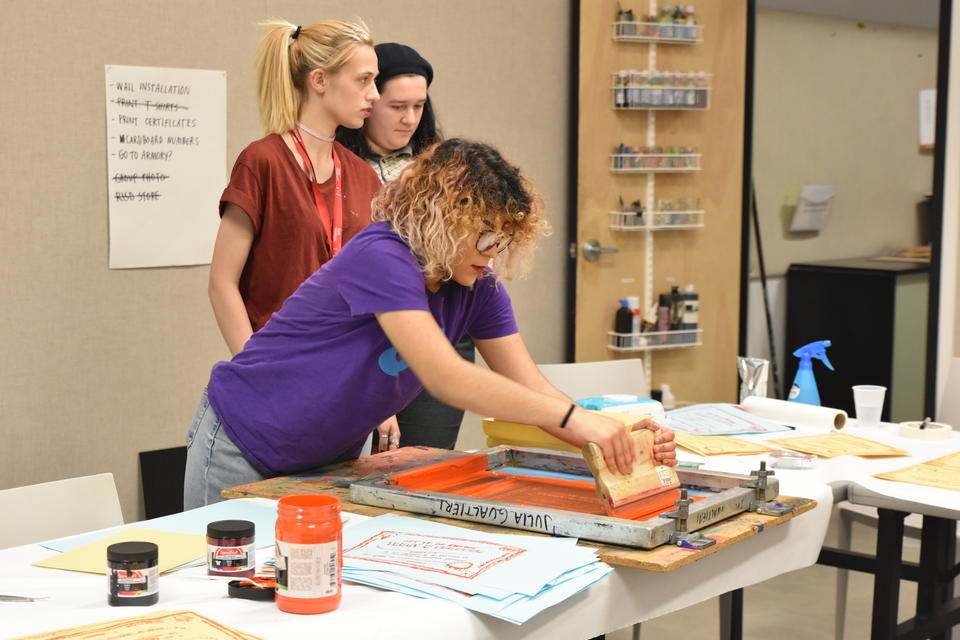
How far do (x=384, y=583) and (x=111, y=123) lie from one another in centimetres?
231

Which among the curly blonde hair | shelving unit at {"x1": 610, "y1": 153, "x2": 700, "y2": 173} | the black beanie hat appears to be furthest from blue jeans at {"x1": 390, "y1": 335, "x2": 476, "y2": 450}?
shelving unit at {"x1": 610, "y1": 153, "x2": 700, "y2": 173}

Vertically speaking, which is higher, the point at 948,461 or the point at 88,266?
the point at 88,266

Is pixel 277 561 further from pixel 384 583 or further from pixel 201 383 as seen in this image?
pixel 201 383

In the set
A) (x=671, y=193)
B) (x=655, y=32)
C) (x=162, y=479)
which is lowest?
(x=162, y=479)

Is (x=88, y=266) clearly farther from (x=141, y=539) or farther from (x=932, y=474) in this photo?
(x=932, y=474)

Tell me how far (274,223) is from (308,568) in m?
1.17

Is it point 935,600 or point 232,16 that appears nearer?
point 935,600

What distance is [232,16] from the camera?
3451 mm

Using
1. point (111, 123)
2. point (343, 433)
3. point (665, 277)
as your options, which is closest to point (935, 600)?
point (343, 433)

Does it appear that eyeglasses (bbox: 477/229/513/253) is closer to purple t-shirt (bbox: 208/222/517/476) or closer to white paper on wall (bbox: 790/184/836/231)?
purple t-shirt (bbox: 208/222/517/476)

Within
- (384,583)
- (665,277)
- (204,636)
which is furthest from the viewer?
(665,277)

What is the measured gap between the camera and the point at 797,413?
2.71 m

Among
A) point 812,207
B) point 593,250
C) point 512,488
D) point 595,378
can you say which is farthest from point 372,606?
point 812,207

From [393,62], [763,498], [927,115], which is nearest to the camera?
[763,498]
